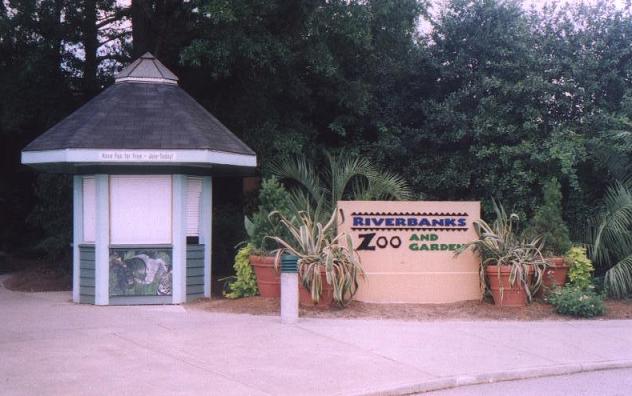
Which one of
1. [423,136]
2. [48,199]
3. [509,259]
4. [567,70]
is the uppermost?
[567,70]

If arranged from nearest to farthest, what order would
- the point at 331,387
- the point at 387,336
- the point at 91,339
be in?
the point at 331,387
the point at 91,339
the point at 387,336

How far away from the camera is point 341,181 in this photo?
15305mm

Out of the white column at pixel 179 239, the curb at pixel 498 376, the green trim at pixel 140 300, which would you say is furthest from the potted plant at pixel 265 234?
the curb at pixel 498 376

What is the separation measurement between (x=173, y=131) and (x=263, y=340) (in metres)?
4.18

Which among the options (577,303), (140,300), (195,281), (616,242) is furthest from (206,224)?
(616,242)

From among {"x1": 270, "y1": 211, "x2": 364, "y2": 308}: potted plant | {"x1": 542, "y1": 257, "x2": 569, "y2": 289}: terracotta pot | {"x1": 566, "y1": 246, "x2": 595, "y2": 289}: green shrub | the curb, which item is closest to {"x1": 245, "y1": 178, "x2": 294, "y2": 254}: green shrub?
{"x1": 270, "y1": 211, "x2": 364, "y2": 308}: potted plant

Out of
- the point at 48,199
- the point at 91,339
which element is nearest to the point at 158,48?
the point at 48,199

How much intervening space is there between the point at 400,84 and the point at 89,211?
7.95 meters

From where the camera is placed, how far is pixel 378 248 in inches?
486

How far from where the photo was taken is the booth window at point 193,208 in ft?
A: 41.7

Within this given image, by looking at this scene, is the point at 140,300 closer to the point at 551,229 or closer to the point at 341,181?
the point at 341,181

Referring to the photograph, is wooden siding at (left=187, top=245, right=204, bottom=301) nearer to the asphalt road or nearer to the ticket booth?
the ticket booth

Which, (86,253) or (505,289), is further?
(86,253)

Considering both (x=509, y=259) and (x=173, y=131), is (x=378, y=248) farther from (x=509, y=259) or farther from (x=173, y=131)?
(x=173, y=131)
